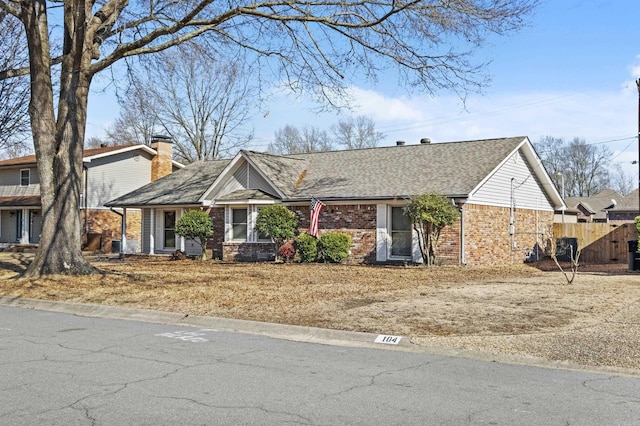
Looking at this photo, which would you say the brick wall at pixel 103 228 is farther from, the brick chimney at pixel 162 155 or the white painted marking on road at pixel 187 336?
the white painted marking on road at pixel 187 336

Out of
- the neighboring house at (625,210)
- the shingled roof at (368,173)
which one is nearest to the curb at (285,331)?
the shingled roof at (368,173)

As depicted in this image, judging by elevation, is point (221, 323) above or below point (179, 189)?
below

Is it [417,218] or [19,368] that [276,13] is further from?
[19,368]

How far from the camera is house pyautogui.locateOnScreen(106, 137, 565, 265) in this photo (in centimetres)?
2423

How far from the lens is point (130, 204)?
103ft

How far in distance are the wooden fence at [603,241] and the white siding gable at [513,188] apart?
2211 millimetres

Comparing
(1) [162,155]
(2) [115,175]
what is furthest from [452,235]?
(2) [115,175]

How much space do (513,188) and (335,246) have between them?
8.19 m

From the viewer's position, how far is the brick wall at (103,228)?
1478 inches

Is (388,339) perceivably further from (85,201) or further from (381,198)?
(85,201)

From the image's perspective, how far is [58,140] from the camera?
58.2ft

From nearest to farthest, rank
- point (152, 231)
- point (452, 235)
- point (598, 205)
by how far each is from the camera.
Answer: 1. point (452, 235)
2. point (152, 231)
3. point (598, 205)

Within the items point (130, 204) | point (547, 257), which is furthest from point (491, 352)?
point (130, 204)

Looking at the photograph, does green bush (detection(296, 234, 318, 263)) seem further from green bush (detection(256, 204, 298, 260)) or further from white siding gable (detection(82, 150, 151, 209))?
white siding gable (detection(82, 150, 151, 209))
